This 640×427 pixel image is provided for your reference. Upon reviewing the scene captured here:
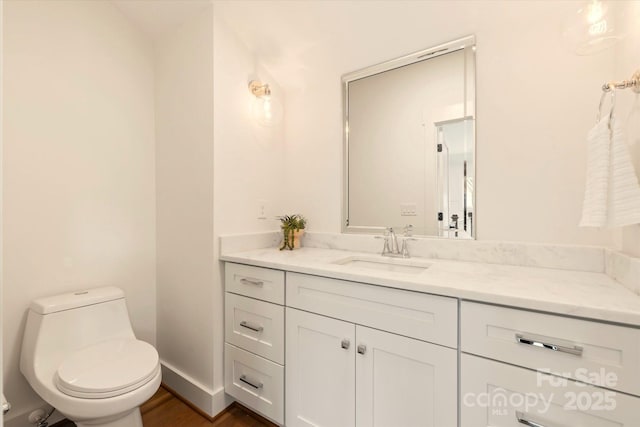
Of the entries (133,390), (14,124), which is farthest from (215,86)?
(133,390)

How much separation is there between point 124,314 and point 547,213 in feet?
7.15

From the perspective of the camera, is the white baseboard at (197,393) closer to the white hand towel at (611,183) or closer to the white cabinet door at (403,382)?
the white cabinet door at (403,382)

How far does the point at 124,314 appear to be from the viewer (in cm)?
162

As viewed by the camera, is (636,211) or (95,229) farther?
(95,229)

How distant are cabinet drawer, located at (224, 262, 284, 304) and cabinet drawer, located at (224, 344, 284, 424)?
12.5 inches

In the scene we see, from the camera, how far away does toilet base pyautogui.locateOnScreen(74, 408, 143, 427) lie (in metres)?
1.23

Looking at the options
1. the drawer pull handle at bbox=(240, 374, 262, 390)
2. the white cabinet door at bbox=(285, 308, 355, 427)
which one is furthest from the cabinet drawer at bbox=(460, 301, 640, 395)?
the drawer pull handle at bbox=(240, 374, 262, 390)

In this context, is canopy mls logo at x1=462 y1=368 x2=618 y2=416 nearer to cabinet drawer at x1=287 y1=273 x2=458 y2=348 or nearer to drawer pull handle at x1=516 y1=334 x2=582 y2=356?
drawer pull handle at x1=516 y1=334 x2=582 y2=356

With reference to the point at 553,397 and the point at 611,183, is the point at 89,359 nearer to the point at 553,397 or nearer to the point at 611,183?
the point at 553,397

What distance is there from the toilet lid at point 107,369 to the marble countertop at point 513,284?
0.64 m

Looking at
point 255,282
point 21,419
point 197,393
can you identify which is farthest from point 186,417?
point 255,282

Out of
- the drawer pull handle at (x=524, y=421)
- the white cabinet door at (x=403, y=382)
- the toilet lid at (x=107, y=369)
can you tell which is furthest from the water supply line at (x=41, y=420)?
the drawer pull handle at (x=524, y=421)

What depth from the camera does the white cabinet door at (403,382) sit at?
1.00 metres

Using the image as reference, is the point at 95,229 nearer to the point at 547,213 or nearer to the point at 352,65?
the point at 352,65
